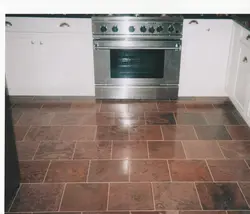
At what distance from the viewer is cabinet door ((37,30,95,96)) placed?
10.3 ft

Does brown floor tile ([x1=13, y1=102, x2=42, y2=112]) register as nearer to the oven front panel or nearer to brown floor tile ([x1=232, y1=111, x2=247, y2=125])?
the oven front panel

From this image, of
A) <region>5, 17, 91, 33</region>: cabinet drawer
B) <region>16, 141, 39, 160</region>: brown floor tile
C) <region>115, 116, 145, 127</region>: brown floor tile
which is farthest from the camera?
<region>5, 17, 91, 33</region>: cabinet drawer

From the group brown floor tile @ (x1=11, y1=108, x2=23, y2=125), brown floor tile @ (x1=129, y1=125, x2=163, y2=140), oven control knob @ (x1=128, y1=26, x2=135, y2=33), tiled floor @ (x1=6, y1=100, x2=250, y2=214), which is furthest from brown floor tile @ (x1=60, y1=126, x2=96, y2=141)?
oven control knob @ (x1=128, y1=26, x2=135, y2=33)

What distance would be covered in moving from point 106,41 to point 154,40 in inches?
19.9

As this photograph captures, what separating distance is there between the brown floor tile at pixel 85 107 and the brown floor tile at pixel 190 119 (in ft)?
2.82

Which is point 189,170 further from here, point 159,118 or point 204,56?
point 204,56

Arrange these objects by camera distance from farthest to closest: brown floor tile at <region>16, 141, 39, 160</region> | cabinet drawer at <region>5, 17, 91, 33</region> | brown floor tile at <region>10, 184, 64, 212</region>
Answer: cabinet drawer at <region>5, 17, 91, 33</region>
brown floor tile at <region>16, 141, 39, 160</region>
brown floor tile at <region>10, 184, 64, 212</region>

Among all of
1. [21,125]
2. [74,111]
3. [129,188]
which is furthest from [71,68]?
[129,188]

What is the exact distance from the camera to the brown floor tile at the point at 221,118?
2.92 meters

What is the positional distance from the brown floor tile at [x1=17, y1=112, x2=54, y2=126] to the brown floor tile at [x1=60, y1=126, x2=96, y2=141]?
0.26 m

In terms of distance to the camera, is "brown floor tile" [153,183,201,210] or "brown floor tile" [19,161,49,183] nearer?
"brown floor tile" [153,183,201,210]

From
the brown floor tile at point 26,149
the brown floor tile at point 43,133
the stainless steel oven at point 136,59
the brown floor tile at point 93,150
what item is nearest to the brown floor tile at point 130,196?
the brown floor tile at point 93,150

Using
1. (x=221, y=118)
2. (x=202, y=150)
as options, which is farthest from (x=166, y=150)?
(x=221, y=118)

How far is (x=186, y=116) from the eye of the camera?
3041 millimetres
